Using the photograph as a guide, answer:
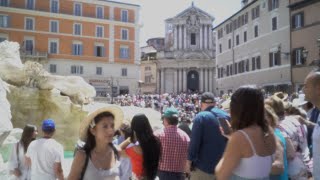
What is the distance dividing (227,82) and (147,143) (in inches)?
1652

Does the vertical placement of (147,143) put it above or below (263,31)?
below

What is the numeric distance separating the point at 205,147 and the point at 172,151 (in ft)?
1.80

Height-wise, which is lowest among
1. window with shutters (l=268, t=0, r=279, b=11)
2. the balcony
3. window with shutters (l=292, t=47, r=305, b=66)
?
window with shutters (l=292, t=47, r=305, b=66)

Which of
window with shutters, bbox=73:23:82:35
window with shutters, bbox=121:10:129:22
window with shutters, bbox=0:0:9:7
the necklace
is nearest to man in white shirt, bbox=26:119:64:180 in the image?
the necklace

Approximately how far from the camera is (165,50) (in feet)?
217

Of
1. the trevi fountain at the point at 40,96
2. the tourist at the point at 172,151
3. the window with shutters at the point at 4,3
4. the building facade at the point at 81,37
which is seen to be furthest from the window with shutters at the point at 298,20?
the window with shutters at the point at 4,3

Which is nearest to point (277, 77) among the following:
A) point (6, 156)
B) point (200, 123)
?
point (6, 156)

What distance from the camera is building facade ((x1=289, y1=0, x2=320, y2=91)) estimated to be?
2741 cm

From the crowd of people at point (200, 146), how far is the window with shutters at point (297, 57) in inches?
927

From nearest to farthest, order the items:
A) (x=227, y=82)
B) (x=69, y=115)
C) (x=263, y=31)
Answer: (x=69, y=115), (x=263, y=31), (x=227, y=82)

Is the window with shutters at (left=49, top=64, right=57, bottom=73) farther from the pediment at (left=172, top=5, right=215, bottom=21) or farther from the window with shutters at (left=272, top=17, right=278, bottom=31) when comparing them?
the window with shutters at (left=272, top=17, right=278, bottom=31)

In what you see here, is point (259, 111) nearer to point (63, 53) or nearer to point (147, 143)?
point (147, 143)

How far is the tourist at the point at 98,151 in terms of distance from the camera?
3223mm

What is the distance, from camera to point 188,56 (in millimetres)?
64375
